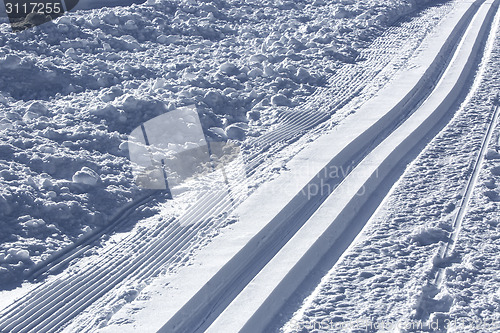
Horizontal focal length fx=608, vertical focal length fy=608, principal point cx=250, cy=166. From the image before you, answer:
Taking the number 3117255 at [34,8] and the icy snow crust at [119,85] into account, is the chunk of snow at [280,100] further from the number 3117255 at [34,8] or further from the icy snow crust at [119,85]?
the number 3117255 at [34,8]

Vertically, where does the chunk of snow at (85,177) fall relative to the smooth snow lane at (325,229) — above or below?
above

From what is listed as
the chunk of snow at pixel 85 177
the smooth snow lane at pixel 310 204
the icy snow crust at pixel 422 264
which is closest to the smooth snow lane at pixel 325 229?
the smooth snow lane at pixel 310 204

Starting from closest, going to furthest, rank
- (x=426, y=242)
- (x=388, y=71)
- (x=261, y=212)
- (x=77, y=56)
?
(x=426, y=242)
(x=261, y=212)
(x=77, y=56)
(x=388, y=71)

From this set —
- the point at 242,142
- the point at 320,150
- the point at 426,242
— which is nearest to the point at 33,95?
the point at 242,142

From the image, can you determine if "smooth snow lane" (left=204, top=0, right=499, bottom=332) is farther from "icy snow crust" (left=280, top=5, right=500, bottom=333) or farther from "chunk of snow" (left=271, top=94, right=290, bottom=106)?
"chunk of snow" (left=271, top=94, right=290, bottom=106)

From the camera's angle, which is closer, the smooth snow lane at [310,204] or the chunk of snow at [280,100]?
the smooth snow lane at [310,204]

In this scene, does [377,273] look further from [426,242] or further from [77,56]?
[77,56]

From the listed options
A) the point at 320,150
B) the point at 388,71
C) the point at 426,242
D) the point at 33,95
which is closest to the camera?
the point at 426,242

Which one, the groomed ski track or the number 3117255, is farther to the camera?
the number 3117255

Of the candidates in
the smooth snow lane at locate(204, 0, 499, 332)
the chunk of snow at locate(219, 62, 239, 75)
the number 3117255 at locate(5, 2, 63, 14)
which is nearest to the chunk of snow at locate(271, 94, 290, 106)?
the chunk of snow at locate(219, 62, 239, 75)
